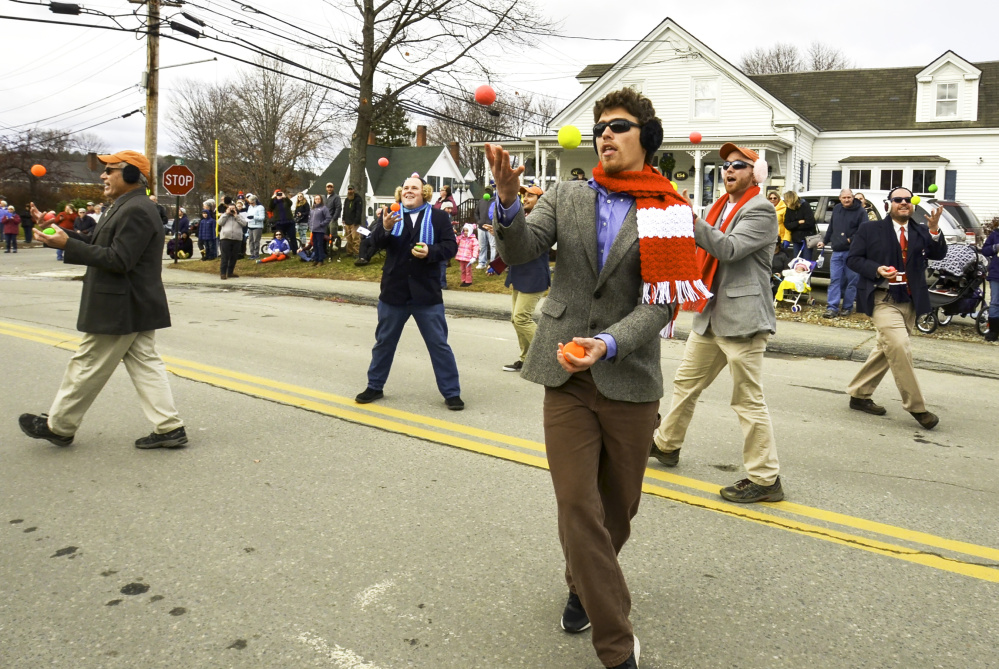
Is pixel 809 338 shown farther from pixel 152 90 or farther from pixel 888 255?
pixel 152 90

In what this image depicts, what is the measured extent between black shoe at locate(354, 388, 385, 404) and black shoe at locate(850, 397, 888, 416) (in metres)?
4.22

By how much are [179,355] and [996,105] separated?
2845 cm

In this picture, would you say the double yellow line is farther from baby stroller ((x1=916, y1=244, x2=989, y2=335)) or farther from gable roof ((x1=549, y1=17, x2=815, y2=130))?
gable roof ((x1=549, y1=17, x2=815, y2=130))

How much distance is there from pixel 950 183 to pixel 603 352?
2924 centimetres

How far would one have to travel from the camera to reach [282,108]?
54344mm

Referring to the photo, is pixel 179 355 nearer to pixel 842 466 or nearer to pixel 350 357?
pixel 350 357

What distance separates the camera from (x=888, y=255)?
683 centimetres

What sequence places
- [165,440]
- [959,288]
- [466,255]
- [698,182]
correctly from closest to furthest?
[165,440] → [959,288] → [466,255] → [698,182]

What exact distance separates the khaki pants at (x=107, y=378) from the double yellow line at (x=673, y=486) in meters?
1.38

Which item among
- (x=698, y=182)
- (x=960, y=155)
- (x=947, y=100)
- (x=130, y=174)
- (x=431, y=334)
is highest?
(x=947, y=100)

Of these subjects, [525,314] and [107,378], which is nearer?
[107,378]

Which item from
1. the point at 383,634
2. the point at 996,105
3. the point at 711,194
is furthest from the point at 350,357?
the point at 996,105

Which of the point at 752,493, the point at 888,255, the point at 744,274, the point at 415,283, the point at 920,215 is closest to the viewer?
the point at 752,493

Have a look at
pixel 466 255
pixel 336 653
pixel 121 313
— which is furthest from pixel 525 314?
pixel 466 255
